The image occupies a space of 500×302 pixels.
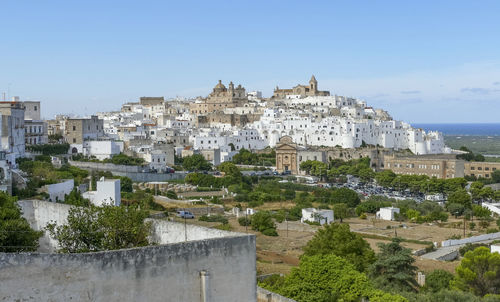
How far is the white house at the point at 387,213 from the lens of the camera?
36562mm

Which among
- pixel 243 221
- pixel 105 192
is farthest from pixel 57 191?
pixel 243 221

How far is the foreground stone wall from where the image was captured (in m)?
7.46

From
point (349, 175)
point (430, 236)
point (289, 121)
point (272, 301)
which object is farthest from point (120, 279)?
point (289, 121)

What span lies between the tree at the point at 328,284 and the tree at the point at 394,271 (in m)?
2.54

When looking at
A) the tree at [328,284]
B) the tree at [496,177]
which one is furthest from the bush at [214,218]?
the tree at [496,177]

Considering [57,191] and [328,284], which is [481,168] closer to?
[57,191]

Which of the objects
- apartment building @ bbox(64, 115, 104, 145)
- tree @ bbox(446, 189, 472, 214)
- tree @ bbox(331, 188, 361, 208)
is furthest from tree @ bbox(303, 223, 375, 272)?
apartment building @ bbox(64, 115, 104, 145)

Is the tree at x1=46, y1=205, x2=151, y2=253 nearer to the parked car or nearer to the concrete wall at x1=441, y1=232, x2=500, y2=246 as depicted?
the parked car

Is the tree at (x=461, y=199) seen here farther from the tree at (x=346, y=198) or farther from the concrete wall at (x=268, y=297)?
the concrete wall at (x=268, y=297)

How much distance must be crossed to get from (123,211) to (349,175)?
4786 centimetres

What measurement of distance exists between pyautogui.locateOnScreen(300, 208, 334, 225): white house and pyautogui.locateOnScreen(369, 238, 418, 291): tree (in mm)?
14210

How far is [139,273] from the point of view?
820cm

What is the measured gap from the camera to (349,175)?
2235 inches

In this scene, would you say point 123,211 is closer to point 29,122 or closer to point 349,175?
point 29,122
